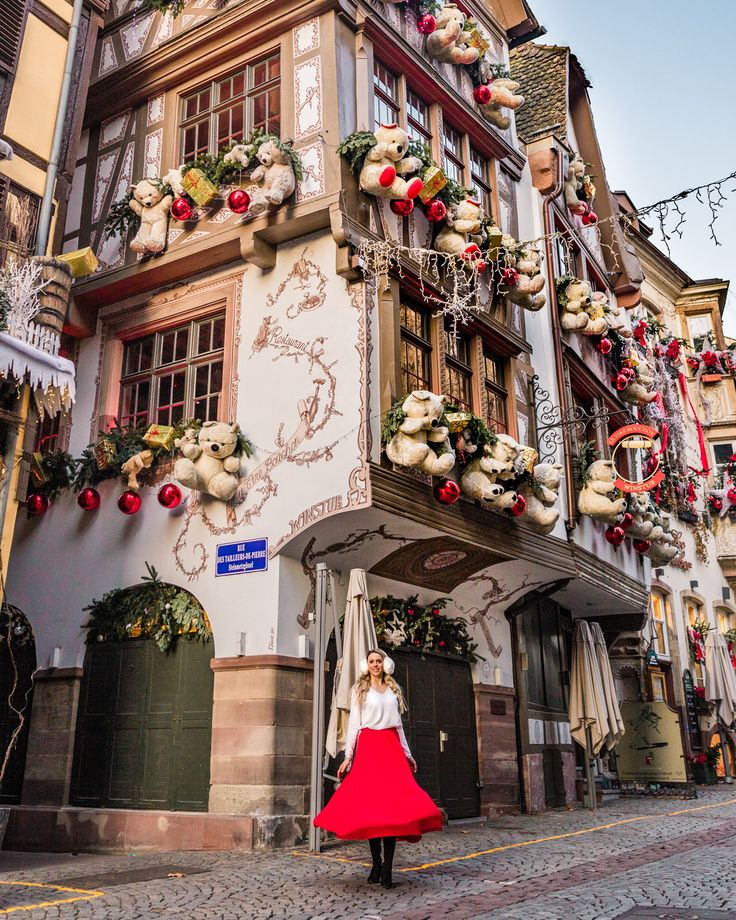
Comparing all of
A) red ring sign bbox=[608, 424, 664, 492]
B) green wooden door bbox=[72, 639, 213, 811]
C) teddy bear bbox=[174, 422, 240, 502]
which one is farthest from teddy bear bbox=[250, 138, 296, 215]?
red ring sign bbox=[608, 424, 664, 492]

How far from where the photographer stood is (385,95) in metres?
13.1

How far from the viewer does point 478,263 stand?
12320 mm

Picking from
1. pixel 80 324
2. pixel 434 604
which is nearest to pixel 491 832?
pixel 434 604

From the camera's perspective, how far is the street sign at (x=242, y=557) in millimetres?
10680

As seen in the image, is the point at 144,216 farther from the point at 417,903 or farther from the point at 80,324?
the point at 417,903

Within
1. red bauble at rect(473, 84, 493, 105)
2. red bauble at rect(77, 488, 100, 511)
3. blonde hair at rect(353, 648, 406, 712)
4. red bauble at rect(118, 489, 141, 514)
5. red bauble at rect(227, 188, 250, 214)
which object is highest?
red bauble at rect(473, 84, 493, 105)

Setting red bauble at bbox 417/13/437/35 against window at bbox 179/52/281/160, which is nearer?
window at bbox 179/52/281/160

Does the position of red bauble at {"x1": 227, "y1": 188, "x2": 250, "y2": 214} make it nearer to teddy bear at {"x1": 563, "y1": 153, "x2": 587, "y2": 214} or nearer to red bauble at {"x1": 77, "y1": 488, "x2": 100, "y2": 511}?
red bauble at {"x1": 77, "y1": 488, "x2": 100, "y2": 511}

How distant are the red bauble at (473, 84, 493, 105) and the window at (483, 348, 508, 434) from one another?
4263 millimetres

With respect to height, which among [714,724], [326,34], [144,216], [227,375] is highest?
[326,34]

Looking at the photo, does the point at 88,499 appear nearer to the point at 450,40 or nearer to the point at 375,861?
the point at 375,861

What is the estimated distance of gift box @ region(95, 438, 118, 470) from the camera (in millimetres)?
12266

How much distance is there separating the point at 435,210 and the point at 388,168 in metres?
1.20

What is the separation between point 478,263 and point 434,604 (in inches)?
182
